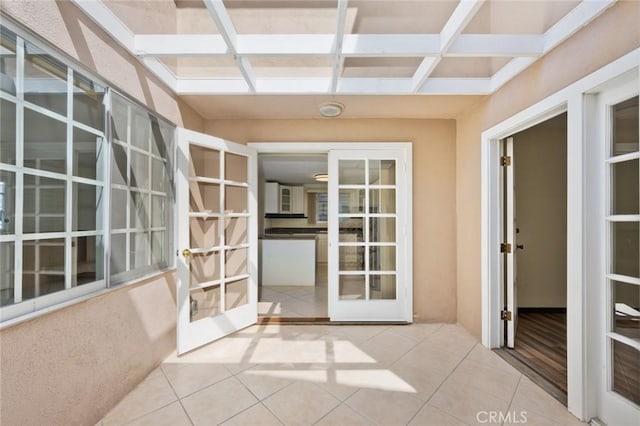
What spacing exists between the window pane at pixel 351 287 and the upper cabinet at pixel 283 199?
390 cm

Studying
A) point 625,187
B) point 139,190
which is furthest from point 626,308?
point 139,190

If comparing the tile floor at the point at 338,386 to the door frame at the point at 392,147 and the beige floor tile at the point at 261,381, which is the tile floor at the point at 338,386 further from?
the door frame at the point at 392,147

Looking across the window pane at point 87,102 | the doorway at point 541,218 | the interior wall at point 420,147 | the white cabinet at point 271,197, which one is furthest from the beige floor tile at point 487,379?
the white cabinet at point 271,197

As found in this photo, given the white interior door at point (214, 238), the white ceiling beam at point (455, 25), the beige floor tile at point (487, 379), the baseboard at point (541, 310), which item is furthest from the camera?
the baseboard at point (541, 310)

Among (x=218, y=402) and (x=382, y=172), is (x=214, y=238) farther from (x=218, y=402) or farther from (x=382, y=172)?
(x=382, y=172)

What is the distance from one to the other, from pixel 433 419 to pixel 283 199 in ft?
Result: 18.7

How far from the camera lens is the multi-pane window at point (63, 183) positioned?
45.2 inches

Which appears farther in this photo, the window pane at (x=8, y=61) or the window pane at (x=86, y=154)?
the window pane at (x=86, y=154)

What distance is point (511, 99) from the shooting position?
214 cm

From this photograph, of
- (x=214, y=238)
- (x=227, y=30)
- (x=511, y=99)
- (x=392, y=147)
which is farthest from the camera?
(x=392, y=147)

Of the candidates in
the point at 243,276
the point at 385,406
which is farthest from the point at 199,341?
the point at 385,406

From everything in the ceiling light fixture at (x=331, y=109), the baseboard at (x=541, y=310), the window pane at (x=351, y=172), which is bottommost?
the baseboard at (x=541, y=310)

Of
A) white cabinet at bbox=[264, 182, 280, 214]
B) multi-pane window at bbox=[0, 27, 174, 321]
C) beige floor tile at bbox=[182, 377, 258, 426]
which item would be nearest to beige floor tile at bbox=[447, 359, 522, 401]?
beige floor tile at bbox=[182, 377, 258, 426]

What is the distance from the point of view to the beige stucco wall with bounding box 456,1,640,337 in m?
1.35
